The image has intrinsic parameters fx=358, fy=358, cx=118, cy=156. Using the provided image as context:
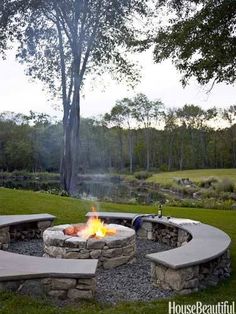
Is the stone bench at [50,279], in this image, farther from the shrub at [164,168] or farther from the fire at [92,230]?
the shrub at [164,168]

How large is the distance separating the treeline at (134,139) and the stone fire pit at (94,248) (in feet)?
126

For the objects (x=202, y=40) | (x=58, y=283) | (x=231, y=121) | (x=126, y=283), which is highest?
(x=231, y=121)

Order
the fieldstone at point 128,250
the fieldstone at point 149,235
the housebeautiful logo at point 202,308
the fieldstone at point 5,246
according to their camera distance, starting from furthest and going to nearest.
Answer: the fieldstone at point 149,235
the fieldstone at point 5,246
the fieldstone at point 128,250
the housebeautiful logo at point 202,308

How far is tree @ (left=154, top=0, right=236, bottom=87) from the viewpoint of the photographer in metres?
6.41

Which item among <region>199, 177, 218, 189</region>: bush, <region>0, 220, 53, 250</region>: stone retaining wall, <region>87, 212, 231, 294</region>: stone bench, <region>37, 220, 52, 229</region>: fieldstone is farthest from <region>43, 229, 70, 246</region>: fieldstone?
<region>199, 177, 218, 189</region>: bush

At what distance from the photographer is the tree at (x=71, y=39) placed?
14.1 meters

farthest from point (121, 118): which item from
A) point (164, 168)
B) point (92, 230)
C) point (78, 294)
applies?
point (78, 294)

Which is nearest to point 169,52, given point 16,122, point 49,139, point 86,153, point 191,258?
point 191,258

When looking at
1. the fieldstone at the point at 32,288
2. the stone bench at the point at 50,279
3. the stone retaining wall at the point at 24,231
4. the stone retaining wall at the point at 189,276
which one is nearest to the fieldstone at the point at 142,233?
the stone retaining wall at the point at 24,231

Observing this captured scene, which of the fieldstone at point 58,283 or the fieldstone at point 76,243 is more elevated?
the fieldstone at point 76,243

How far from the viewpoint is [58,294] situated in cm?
414

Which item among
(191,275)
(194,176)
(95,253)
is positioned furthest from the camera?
(194,176)

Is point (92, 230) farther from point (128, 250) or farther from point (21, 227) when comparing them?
point (21, 227)

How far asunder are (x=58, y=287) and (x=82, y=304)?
343 millimetres
